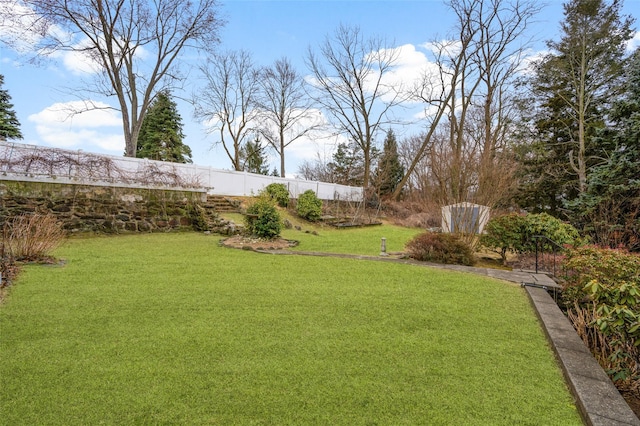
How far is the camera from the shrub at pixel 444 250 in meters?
6.11

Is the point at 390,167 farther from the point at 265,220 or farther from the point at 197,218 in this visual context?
the point at 265,220

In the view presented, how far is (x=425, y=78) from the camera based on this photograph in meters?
19.1

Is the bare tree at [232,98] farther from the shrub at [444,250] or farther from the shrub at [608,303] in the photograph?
the shrub at [608,303]

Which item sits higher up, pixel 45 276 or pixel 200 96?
pixel 200 96

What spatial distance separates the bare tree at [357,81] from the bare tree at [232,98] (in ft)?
16.8

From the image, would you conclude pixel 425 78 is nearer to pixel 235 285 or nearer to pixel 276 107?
pixel 276 107

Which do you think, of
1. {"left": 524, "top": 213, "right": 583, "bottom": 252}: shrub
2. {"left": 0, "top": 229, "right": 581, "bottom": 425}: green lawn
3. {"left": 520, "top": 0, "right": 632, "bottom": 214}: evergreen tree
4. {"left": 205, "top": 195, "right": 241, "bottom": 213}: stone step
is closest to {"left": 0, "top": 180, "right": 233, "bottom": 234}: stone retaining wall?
{"left": 205, "top": 195, "right": 241, "bottom": 213}: stone step

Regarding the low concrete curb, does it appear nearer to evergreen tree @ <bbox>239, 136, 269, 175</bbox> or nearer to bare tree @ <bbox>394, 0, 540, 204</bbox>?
bare tree @ <bbox>394, 0, 540, 204</bbox>

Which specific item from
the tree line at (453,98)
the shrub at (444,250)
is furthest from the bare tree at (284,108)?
the shrub at (444,250)

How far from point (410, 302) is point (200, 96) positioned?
77.0ft

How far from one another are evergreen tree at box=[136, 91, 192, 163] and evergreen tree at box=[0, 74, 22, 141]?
7.40 meters

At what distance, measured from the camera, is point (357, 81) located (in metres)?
21.9

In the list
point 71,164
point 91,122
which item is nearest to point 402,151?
point 91,122

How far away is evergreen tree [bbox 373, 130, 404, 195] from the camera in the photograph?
2334cm
